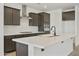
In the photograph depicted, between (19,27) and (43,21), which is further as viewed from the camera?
(43,21)

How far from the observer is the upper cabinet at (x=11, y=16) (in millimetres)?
4055

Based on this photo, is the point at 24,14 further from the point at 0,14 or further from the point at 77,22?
the point at 77,22

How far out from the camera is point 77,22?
541cm

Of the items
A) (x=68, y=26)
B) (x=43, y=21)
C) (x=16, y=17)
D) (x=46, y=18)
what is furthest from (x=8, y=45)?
(x=68, y=26)

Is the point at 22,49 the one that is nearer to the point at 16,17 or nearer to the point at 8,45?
the point at 8,45

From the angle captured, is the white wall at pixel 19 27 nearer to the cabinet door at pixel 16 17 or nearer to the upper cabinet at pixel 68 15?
the cabinet door at pixel 16 17

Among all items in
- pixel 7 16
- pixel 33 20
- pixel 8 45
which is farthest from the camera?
pixel 33 20

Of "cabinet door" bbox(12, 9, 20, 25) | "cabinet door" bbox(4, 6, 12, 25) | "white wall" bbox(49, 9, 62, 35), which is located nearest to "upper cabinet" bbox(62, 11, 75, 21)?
"white wall" bbox(49, 9, 62, 35)

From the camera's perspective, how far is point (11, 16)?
4.30 metres

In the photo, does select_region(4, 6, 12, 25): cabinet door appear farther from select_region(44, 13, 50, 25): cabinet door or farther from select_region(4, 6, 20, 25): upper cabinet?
select_region(44, 13, 50, 25): cabinet door

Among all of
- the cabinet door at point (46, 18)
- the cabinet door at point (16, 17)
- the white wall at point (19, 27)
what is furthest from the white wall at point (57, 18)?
the cabinet door at point (16, 17)

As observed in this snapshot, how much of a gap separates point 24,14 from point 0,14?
66.0 inches

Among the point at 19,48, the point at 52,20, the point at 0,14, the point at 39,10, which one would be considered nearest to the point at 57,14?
the point at 52,20

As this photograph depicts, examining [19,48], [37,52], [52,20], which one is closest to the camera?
[37,52]
